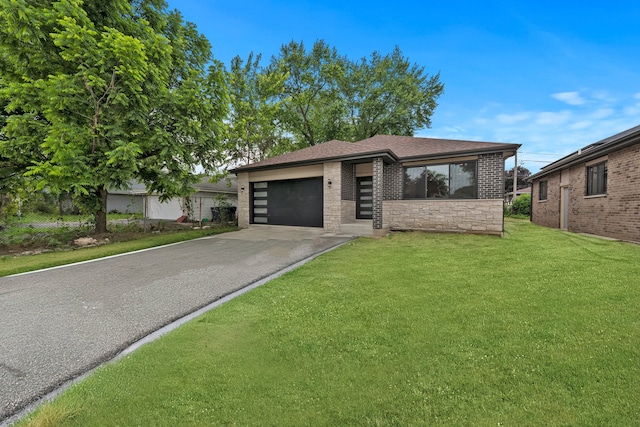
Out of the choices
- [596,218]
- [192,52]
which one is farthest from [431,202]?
[192,52]

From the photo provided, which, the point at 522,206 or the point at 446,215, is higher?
the point at 522,206

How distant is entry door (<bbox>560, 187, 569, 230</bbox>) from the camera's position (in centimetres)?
1280

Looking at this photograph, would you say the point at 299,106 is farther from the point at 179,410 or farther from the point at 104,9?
the point at 179,410

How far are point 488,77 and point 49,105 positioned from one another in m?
19.8

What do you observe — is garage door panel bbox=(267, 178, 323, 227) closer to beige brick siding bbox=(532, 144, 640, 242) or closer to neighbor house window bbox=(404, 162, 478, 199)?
neighbor house window bbox=(404, 162, 478, 199)

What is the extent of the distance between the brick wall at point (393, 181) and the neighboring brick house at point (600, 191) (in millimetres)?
6645

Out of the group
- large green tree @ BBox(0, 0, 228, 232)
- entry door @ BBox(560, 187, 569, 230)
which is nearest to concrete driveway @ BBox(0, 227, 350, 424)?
large green tree @ BBox(0, 0, 228, 232)

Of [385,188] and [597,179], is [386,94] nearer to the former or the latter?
[385,188]

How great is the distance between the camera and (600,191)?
10219 mm

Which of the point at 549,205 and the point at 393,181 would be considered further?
the point at 549,205

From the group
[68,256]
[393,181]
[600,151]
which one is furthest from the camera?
[393,181]

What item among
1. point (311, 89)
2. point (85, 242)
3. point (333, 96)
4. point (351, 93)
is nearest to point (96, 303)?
point (85, 242)

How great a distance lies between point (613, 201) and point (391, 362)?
11.7 meters

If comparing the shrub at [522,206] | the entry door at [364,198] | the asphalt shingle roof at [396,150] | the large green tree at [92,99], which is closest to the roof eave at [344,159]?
the asphalt shingle roof at [396,150]
